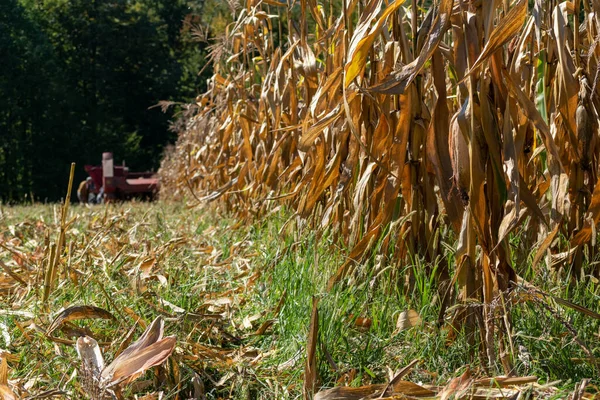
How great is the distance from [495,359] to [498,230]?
0.88 ft

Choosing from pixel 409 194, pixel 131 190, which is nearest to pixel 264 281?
pixel 409 194

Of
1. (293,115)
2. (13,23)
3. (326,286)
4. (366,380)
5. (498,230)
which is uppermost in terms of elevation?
(13,23)

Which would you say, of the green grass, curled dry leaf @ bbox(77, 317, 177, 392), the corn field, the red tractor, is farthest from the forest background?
curled dry leaf @ bbox(77, 317, 177, 392)

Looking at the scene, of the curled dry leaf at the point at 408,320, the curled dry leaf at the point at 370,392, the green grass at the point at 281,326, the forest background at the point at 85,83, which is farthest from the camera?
the forest background at the point at 85,83

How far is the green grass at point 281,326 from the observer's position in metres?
1.52

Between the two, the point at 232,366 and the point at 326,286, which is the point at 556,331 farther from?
the point at 232,366

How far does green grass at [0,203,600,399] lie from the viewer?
152cm

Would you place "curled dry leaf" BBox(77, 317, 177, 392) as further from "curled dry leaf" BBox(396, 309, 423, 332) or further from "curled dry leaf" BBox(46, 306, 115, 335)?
"curled dry leaf" BBox(396, 309, 423, 332)

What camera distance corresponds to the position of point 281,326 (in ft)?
5.88

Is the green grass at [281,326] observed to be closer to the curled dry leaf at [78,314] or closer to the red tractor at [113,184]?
the curled dry leaf at [78,314]

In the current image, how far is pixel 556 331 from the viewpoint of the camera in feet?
5.14

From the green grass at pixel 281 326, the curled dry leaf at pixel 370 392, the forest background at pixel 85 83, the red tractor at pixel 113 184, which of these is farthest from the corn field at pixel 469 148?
the forest background at pixel 85 83

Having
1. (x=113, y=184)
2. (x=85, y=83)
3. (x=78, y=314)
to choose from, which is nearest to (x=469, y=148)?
(x=78, y=314)

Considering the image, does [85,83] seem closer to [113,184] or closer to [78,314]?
[113,184]
